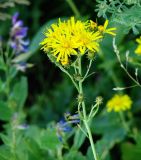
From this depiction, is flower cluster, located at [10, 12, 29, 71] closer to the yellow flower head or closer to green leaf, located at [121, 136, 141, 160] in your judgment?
green leaf, located at [121, 136, 141, 160]

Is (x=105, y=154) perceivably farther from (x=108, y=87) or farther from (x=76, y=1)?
(x=76, y=1)

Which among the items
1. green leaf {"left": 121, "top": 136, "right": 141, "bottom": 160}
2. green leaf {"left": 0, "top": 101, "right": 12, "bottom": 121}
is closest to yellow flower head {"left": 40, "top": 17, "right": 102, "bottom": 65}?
green leaf {"left": 121, "top": 136, "right": 141, "bottom": 160}

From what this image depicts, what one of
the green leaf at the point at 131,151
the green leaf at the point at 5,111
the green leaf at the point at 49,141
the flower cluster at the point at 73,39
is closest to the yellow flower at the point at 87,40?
the flower cluster at the point at 73,39

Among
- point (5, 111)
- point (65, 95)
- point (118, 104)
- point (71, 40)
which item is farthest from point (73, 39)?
point (65, 95)


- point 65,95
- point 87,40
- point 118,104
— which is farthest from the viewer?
point 65,95

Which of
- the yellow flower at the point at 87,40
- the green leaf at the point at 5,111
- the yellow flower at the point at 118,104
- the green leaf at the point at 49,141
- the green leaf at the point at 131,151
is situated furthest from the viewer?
the yellow flower at the point at 118,104

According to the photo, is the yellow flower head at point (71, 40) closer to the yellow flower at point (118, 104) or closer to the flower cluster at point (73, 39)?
the flower cluster at point (73, 39)

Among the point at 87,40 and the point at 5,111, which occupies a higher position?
the point at 87,40

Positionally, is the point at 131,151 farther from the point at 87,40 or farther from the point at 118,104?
the point at 87,40

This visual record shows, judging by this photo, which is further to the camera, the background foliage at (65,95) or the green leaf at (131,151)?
the green leaf at (131,151)
